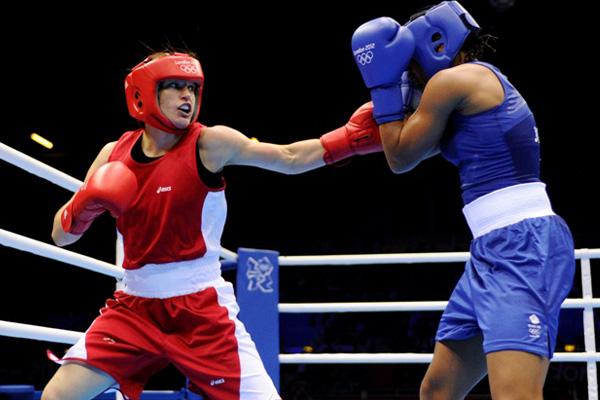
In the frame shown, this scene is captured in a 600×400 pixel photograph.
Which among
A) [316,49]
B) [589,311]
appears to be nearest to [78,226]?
[589,311]

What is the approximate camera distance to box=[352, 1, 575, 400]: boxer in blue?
75.0 inches

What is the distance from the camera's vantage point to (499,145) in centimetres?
206

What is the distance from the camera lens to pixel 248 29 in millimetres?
9547

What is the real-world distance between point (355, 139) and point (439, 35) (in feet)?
1.44

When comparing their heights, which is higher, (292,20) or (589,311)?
(292,20)

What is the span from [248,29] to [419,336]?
471 centimetres

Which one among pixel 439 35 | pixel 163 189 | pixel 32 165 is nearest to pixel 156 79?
pixel 163 189

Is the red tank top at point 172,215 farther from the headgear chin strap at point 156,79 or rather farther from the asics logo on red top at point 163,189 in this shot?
the headgear chin strap at point 156,79

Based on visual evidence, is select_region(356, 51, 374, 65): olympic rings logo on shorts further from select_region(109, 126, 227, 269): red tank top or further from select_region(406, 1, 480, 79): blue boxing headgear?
select_region(109, 126, 227, 269): red tank top

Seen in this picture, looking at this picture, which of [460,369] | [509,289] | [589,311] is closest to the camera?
[509,289]

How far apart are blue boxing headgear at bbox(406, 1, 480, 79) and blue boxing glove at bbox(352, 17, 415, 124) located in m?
0.04

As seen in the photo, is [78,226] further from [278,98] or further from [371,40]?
[278,98]

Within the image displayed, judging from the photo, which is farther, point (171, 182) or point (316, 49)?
point (316, 49)

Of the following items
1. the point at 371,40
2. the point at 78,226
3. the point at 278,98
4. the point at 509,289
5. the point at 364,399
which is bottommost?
the point at 364,399
